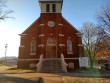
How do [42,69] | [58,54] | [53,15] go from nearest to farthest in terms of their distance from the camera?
[42,69]
[58,54]
[53,15]

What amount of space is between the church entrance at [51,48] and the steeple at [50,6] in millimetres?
5839

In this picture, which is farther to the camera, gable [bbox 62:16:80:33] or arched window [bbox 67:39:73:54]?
gable [bbox 62:16:80:33]

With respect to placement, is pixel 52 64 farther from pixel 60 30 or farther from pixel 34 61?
pixel 60 30

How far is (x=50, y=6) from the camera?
36.7 m

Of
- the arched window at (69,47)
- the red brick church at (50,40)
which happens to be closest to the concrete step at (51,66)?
the red brick church at (50,40)

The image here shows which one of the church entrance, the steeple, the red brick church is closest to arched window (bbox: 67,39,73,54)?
the red brick church

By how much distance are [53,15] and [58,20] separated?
5.13 feet

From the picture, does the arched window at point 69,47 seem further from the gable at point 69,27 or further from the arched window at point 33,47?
the arched window at point 33,47

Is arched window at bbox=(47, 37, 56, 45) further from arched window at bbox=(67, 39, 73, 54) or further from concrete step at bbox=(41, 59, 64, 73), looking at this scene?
concrete step at bbox=(41, 59, 64, 73)

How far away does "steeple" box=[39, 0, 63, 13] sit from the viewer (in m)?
36.5

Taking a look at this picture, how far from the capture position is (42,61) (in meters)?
31.9

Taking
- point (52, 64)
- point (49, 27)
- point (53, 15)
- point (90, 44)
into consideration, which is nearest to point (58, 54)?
point (52, 64)

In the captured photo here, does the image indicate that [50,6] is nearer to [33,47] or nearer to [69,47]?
[33,47]

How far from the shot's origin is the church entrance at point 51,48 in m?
34.5
